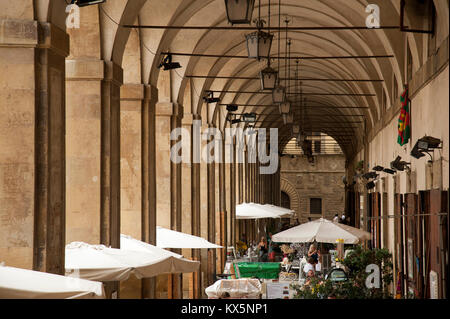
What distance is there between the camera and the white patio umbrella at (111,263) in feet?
28.4

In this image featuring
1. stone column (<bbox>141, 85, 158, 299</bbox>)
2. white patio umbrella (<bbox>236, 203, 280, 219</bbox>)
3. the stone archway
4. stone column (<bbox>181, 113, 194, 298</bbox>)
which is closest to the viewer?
stone column (<bbox>141, 85, 158, 299</bbox>)

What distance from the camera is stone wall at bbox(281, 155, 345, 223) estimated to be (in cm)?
5809

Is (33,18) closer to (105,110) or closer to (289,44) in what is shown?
(105,110)

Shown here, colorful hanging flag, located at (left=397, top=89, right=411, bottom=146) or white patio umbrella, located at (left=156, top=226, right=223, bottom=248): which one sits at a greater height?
colorful hanging flag, located at (left=397, top=89, right=411, bottom=146)

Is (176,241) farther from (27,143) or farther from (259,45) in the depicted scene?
(27,143)

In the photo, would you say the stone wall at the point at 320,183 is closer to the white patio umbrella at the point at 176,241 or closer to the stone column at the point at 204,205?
the stone column at the point at 204,205

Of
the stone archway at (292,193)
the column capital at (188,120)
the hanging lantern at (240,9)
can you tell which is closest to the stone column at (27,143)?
the hanging lantern at (240,9)

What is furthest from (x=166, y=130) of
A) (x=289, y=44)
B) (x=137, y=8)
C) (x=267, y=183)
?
(x=267, y=183)

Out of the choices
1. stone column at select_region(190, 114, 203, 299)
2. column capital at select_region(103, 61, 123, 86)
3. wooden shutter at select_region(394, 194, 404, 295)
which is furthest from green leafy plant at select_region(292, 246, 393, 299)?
stone column at select_region(190, 114, 203, 299)

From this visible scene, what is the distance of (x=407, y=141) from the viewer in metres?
12.5

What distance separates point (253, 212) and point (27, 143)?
19.4m

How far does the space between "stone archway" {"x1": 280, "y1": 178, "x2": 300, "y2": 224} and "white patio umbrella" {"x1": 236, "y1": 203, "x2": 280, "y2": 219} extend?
103ft

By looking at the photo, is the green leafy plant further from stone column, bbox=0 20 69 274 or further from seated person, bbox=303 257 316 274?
stone column, bbox=0 20 69 274
